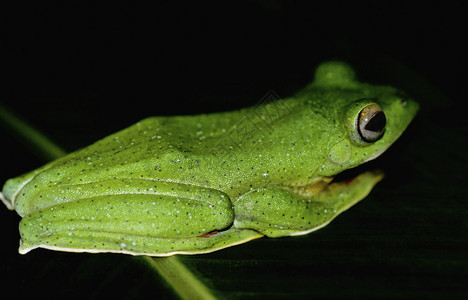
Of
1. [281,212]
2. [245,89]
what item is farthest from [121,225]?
[245,89]

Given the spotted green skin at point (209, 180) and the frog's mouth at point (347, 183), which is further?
the frog's mouth at point (347, 183)

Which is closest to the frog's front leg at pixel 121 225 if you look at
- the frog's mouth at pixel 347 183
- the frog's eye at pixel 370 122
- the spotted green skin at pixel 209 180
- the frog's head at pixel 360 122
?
the spotted green skin at pixel 209 180

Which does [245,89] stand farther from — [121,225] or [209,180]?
[121,225]

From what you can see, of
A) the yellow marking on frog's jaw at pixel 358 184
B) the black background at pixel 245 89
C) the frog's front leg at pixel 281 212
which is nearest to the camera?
the black background at pixel 245 89

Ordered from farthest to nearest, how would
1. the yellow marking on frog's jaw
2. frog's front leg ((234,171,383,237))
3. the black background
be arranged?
the yellow marking on frog's jaw < frog's front leg ((234,171,383,237)) < the black background

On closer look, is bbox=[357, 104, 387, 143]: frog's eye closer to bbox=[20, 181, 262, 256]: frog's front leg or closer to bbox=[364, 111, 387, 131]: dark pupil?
bbox=[364, 111, 387, 131]: dark pupil

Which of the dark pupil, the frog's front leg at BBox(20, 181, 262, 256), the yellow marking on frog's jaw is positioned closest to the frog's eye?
the dark pupil

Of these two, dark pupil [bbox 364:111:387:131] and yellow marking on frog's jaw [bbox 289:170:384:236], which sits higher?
dark pupil [bbox 364:111:387:131]

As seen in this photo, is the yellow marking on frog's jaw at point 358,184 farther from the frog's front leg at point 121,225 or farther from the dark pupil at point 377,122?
the frog's front leg at point 121,225

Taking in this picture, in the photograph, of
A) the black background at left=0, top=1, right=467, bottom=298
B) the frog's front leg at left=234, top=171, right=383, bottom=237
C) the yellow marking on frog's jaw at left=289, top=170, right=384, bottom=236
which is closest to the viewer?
the black background at left=0, top=1, right=467, bottom=298
